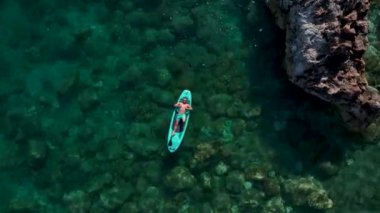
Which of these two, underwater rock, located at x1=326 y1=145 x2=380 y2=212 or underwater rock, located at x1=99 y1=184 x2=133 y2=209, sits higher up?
underwater rock, located at x1=326 y1=145 x2=380 y2=212

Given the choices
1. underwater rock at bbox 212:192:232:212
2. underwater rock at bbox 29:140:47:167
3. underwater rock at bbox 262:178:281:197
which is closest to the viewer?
underwater rock at bbox 262:178:281:197

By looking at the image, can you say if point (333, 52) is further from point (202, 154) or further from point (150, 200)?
point (150, 200)

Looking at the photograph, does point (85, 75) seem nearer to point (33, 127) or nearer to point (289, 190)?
point (33, 127)

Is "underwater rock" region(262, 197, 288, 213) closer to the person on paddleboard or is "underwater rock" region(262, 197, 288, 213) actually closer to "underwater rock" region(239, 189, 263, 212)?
"underwater rock" region(239, 189, 263, 212)

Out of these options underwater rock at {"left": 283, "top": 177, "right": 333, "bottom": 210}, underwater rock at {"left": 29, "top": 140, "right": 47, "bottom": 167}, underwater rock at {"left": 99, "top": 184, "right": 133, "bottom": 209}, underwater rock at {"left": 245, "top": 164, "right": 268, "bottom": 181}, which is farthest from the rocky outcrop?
underwater rock at {"left": 29, "top": 140, "right": 47, "bottom": 167}

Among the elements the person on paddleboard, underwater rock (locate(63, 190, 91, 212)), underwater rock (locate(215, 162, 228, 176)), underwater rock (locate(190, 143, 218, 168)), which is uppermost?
the person on paddleboard

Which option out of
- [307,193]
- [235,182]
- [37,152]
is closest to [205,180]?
[235,182]

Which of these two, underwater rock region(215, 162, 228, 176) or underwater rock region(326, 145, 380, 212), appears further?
underwater rock region(215, 162, 228, 176)

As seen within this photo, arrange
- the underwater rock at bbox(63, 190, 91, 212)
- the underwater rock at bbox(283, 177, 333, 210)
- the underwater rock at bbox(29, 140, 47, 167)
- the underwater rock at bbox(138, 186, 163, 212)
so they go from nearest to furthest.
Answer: the underwater rock at bbox(283, 177, 333, 210) < the underwater rock at bbox(138, 186, 163, 212) < the underwater rock at bbox(63, 190, 91, 212) < the underwater rock at bbox(29, 140, 47, 167)
